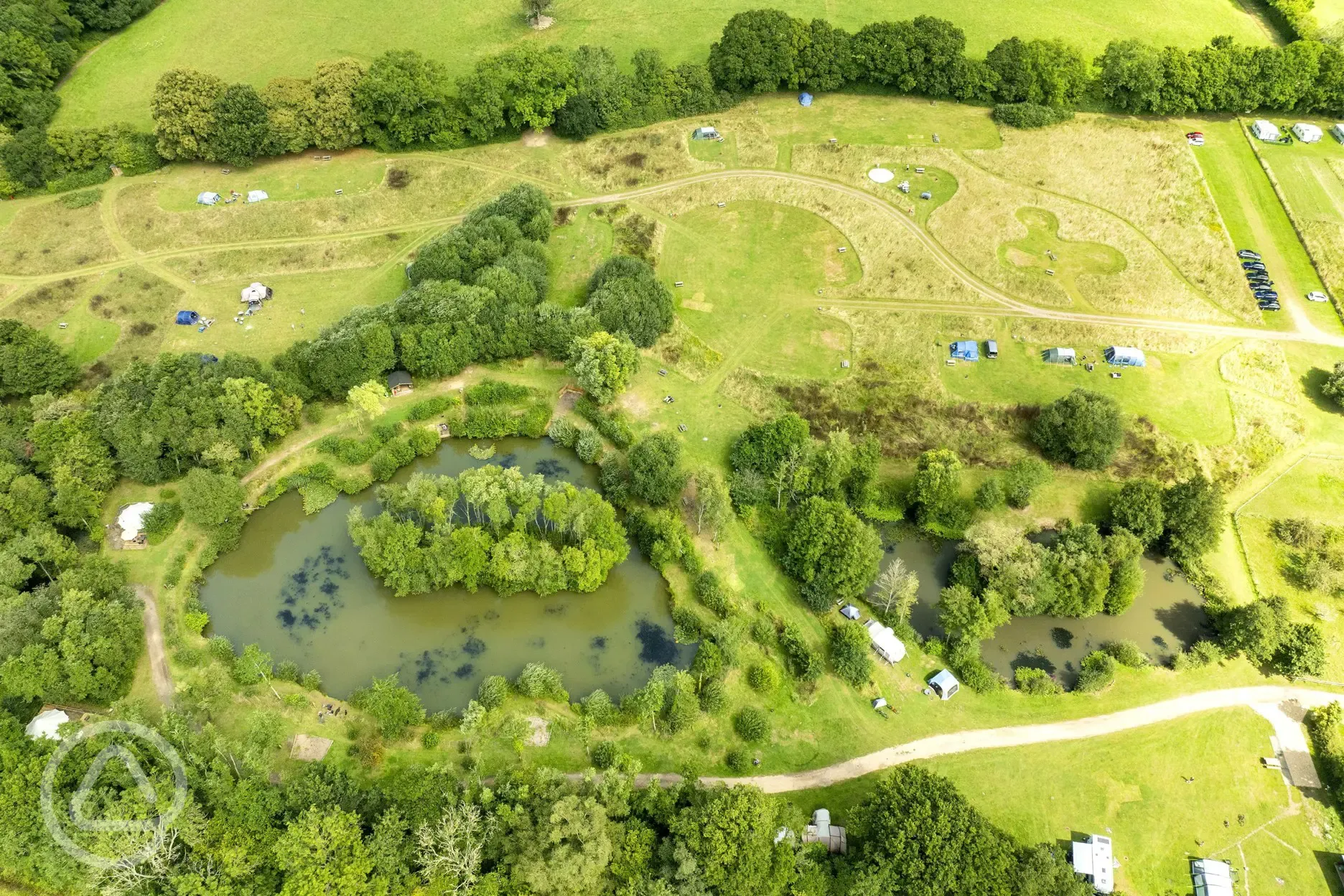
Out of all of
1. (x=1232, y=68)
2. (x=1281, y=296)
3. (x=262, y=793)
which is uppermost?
(x=1232, y=68)

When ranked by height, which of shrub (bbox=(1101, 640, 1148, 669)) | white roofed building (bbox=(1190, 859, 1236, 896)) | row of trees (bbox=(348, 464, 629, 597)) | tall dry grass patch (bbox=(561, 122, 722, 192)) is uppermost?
tall dry grass patch (bbox=(561, 122, 722, 192))

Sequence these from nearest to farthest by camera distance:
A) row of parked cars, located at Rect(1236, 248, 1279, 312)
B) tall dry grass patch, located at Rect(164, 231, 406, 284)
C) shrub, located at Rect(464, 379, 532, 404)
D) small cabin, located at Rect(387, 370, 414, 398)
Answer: shrub, located at Rect(464, 379, 532, 404), small cabin, located at Rect(387, 370, 414, 398), row of parked cars, located at Rect(1236, 248, 1279, 312), tall dry grass patch, located at Rect(164, 231, 406, 284)

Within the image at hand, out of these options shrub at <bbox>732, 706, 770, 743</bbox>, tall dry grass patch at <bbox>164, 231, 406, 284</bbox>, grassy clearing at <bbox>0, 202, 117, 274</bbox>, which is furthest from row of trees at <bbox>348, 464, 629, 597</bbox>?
grassy clearing at <bbox>0, 202, 117, 274</bbox>

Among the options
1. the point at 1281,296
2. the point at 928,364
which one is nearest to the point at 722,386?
the point at 928,364

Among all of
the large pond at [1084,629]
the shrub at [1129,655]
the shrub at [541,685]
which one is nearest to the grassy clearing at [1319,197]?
the large pond at [1084,629]

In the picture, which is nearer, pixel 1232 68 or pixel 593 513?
pixel 593 513

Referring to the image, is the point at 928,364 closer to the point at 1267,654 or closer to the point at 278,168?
the point at 1267,654

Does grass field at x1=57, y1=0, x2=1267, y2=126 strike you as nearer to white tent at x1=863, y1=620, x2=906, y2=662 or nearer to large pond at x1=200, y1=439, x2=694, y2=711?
large pond at x1=200, y1=439, x2=694, y2=711
